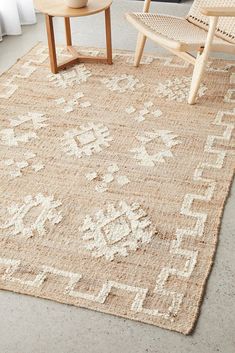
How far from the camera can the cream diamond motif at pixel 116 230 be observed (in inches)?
73.5

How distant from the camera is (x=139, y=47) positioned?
3006 mm

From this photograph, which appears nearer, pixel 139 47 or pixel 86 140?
pixel 86 140

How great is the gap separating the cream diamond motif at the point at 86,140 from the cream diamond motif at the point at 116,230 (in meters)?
0.42

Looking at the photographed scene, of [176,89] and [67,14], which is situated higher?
[67,14]

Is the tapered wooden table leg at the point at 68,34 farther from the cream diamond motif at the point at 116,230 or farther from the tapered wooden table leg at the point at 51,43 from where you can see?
the cream diamond motif at the point at 116,230

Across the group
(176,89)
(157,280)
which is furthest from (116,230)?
(176,89)

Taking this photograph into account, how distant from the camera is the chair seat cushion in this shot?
8.38 ft

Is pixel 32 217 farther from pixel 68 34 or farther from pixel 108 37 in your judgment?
pixel 68 34

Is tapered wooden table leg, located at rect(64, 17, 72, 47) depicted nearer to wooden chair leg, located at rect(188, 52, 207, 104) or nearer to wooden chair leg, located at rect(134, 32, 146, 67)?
wooden chair leg, located at rect(134, 32, 146, 67)

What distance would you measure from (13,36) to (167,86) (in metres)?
1.26

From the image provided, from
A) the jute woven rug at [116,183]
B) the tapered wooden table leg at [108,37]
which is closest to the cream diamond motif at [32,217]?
the jute woven rug at [116,183]

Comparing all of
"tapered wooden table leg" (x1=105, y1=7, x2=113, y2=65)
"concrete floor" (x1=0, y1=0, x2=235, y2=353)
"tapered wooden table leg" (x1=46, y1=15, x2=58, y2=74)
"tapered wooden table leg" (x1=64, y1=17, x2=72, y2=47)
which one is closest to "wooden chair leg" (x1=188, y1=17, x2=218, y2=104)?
Answer: "tapered wooden table leg" (x1=105, y1=7, x2=113, y2=65)

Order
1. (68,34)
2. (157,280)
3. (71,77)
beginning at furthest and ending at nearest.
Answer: (68,34)
(71,77)
(157,280)

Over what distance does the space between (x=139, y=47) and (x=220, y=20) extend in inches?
18.4
